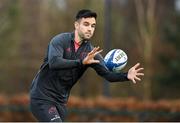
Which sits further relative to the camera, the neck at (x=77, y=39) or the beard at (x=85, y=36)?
the neck at (x=77, y=39)

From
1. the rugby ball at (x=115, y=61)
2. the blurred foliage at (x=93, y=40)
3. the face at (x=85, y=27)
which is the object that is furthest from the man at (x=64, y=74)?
the blurred foliage at (x=93, y=40)

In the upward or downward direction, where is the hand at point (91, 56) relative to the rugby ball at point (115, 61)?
upward

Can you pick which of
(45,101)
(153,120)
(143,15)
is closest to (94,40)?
(143,15)

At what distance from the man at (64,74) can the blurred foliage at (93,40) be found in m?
24.9

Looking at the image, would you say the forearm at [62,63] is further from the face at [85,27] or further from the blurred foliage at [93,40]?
the blurred foliage at [93,40]

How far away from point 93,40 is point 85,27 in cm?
2682

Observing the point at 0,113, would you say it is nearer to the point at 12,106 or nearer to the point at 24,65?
the point at 12,106

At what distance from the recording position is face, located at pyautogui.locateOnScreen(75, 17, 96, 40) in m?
8.12

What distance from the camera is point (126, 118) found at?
2033 cm

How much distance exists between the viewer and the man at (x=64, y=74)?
814 cm

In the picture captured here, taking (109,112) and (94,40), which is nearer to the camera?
(109,112)

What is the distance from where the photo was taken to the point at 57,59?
310 inches

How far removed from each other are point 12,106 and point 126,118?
14.9 ft

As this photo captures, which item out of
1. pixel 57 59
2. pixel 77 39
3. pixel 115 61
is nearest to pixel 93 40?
pixel 115 61
